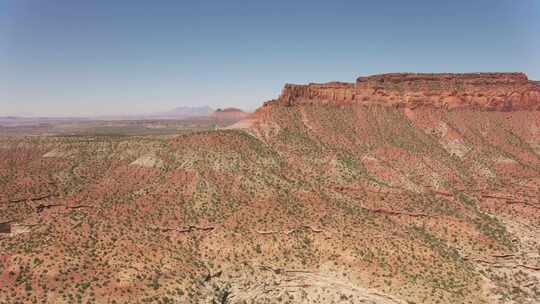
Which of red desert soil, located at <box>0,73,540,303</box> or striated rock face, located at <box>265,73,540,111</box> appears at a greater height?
striated rock face, located at <box>265,73,540,111</box>

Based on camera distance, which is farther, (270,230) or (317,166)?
(317,166)

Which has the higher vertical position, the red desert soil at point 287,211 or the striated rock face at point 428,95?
the striated rock face at point 428,95

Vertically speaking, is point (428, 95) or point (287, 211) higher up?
point (428, 95)

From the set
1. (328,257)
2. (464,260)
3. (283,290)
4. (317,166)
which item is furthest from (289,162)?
(464,260)

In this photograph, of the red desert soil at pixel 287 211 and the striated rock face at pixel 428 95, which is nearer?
the red desert soil at pixel 287 211

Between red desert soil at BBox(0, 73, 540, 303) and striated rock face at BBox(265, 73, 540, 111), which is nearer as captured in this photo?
red desert soil at BBox(0, 73, 540, 303)

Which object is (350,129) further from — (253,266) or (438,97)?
(253,266)

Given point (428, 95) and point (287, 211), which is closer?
point (287, 211)

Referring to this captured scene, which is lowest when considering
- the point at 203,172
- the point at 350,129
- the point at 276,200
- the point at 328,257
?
the point at 328,257
